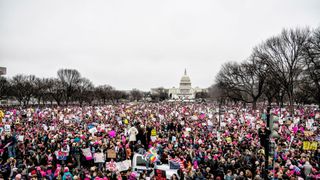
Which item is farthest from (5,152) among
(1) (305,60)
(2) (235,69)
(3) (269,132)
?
(2) (235,69)

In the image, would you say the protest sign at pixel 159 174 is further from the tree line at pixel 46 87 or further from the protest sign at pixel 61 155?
the tree line at pixel 46 87

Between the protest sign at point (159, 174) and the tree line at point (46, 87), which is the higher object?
the tree line at point (46, 87)

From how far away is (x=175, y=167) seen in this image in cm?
998

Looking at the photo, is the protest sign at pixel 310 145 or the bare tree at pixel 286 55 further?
the bare tree at pixel 286 55

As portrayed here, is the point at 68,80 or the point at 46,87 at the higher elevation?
the point at 68,80

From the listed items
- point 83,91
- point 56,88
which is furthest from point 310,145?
point 83,91

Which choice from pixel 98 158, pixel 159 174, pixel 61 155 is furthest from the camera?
pixel 61 155

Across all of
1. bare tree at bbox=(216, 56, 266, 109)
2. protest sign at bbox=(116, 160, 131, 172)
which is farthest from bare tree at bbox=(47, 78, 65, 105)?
protest sign at bbox=(116, 160, 131, 172)

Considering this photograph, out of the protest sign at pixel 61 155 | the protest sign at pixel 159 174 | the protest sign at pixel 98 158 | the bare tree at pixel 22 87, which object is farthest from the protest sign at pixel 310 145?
the bare tree at pixel 22 87

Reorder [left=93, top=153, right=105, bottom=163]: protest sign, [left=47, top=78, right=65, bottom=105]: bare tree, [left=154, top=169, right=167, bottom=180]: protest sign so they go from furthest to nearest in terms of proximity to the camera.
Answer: [left=47, top=78, right=65, bottom=105]: bare tree, [left=93, top=153, right=105, bottom=163]: protest sign, [left=154, top=169, right=167, bottom=180]: protest sign

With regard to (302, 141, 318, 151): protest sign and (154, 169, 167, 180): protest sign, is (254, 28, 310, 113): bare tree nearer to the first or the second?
(302, 141, 318, 151): protest sign

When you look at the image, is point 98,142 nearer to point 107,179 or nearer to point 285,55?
point 107,179

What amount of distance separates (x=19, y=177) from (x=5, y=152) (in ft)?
18.2

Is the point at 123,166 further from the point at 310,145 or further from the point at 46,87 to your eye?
the point at 46,87
